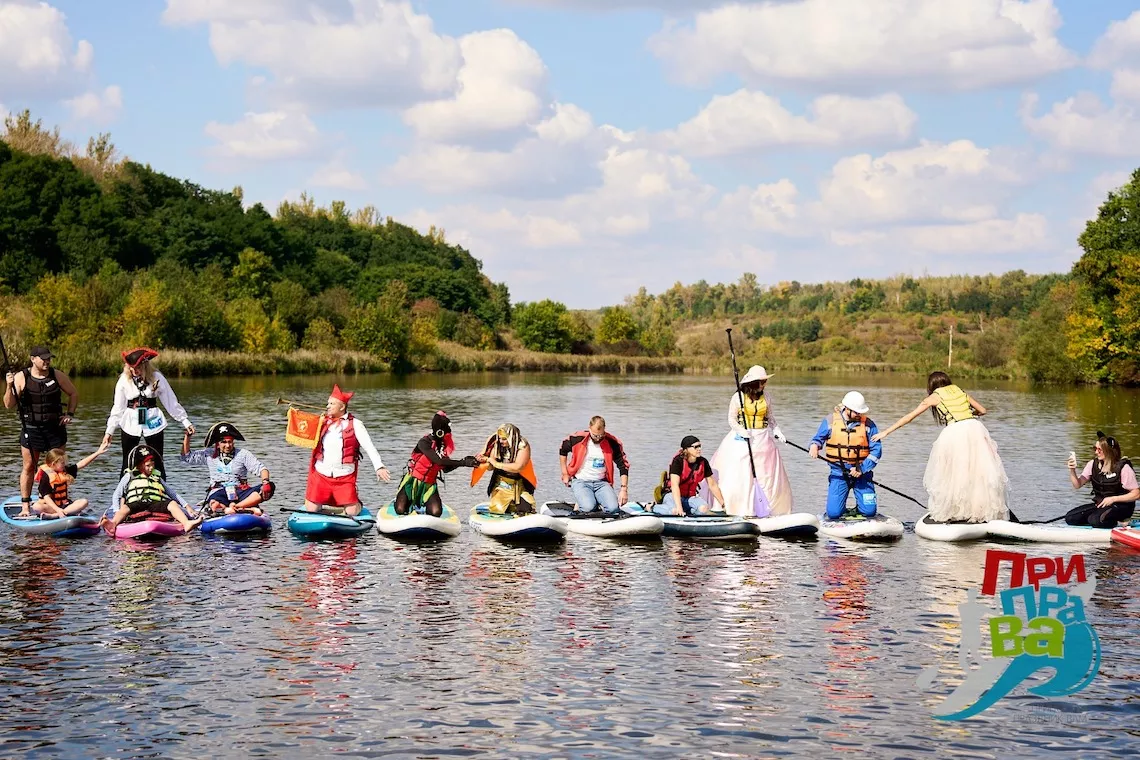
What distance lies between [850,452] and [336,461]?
6.88 metres

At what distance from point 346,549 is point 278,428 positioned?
62.2 feet

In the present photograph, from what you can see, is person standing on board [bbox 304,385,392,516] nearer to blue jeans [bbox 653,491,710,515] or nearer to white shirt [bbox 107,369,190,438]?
white shirt [bbox 107,369,190,438]

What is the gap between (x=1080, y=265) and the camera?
67.1 metres

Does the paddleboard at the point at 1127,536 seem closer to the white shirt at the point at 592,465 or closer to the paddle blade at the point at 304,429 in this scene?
the white shirt at the point at 592,465

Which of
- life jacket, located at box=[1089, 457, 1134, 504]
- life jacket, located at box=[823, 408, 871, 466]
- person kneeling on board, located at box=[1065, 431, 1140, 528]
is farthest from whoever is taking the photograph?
life jacket, located at box=[823, 408, 871, 466]

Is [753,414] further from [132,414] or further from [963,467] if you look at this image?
[132,414]

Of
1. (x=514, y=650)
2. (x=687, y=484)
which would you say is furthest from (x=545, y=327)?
(x=514, y=650)

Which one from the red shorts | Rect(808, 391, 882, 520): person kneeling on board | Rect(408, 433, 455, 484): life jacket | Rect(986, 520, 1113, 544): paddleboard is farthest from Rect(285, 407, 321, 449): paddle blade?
Rect(986, 520, 1113, 544): paddleboard

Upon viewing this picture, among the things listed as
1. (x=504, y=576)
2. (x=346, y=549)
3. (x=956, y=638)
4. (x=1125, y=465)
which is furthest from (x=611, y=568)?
(x=1125, y=465)

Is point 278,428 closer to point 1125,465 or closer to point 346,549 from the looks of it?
point 346,549

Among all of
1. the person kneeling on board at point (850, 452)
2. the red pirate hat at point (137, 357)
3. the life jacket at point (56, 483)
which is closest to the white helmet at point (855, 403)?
the person kneeling on board at point (850, 452)

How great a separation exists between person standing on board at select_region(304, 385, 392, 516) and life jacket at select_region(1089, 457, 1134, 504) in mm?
9601

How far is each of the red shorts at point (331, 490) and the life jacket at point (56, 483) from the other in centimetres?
314

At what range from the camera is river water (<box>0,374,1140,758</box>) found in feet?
27.1
